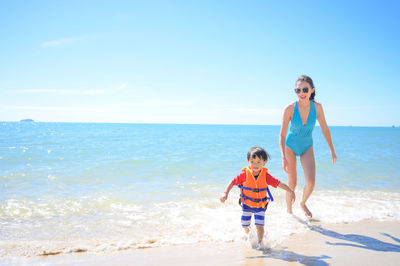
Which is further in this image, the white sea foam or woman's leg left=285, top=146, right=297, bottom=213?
woman's leg left=285, top=146, right=297, bottom=213

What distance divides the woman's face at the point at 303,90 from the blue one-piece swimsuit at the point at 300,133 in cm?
15

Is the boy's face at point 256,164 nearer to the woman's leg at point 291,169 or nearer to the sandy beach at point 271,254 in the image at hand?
the sandy beach at point 271,254

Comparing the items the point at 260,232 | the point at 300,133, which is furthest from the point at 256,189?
the point at 300,133

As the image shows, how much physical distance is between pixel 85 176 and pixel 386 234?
815 centimetres

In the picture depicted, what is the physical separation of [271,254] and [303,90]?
2385mm

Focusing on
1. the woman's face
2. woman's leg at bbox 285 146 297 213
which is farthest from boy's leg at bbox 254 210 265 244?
the woman's face

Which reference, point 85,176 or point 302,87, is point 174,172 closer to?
point 85,176

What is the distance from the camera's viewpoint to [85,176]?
8.83 meters

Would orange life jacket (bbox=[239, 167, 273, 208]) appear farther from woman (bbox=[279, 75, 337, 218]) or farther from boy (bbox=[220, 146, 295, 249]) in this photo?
woman (bbox=[279, 75, 337, 218])

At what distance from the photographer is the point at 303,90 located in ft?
13.3

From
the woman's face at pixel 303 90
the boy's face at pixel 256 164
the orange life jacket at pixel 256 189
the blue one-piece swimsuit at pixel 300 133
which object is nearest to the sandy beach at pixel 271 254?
the orange life jacket at pixel 256 189

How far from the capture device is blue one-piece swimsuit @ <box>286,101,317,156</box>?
4172mm

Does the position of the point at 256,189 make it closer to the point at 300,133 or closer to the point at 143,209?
the point at 300,133

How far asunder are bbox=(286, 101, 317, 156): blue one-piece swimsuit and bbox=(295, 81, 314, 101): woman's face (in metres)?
0.15
